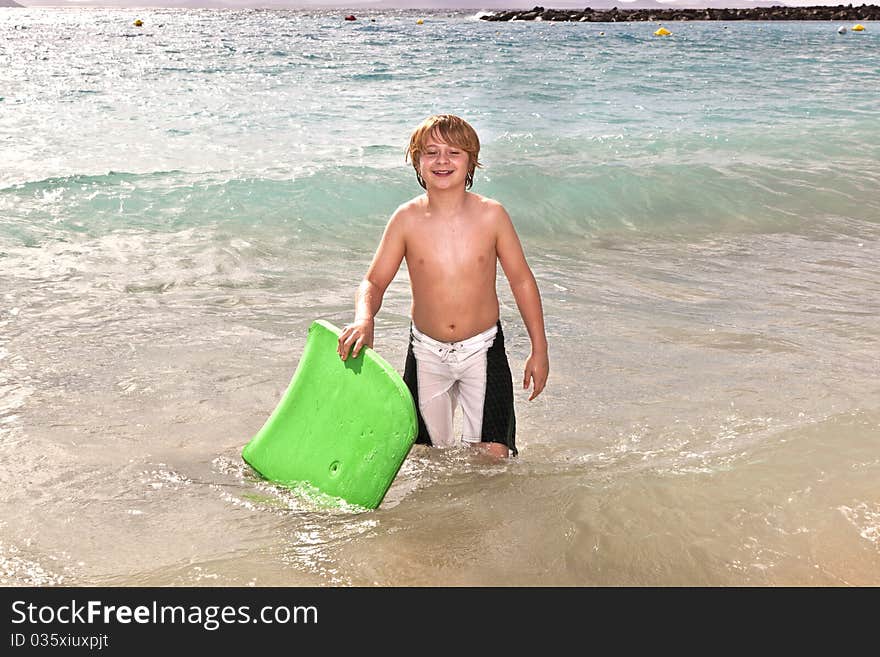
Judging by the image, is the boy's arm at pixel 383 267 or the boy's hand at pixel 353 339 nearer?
the boy's hand at pixel 353 339

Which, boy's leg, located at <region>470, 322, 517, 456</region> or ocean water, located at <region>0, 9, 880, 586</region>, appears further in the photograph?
boy's leg, located at <region>470, 322, 517, 456</region>

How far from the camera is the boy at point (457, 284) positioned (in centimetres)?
267

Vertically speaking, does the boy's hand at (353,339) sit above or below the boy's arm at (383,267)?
below

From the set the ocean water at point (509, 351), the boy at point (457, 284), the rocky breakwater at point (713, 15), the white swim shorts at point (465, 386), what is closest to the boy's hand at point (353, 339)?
the boy at point (457, 284)

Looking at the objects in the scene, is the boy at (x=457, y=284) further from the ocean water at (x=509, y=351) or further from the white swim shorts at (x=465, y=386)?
the ocean water at (x=509, y=351)

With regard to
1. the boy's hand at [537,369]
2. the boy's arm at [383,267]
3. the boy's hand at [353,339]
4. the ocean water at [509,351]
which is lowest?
the ocean water at [509,351]

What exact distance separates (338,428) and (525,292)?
719 millimetres

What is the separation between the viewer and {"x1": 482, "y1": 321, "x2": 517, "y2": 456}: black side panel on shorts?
283 centimetres

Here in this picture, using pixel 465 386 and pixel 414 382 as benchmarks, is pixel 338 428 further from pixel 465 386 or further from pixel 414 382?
pixel 465 386

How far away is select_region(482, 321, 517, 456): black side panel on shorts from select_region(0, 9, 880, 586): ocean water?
13 cm

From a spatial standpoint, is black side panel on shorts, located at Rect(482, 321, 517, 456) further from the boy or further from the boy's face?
the boy's face

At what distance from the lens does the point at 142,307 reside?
15.2 feet

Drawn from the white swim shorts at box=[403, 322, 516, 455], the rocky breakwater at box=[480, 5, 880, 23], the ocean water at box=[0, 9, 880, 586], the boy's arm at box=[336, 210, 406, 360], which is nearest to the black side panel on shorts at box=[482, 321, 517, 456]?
the white swim shorts at box=[403, 322, 516, 455]
